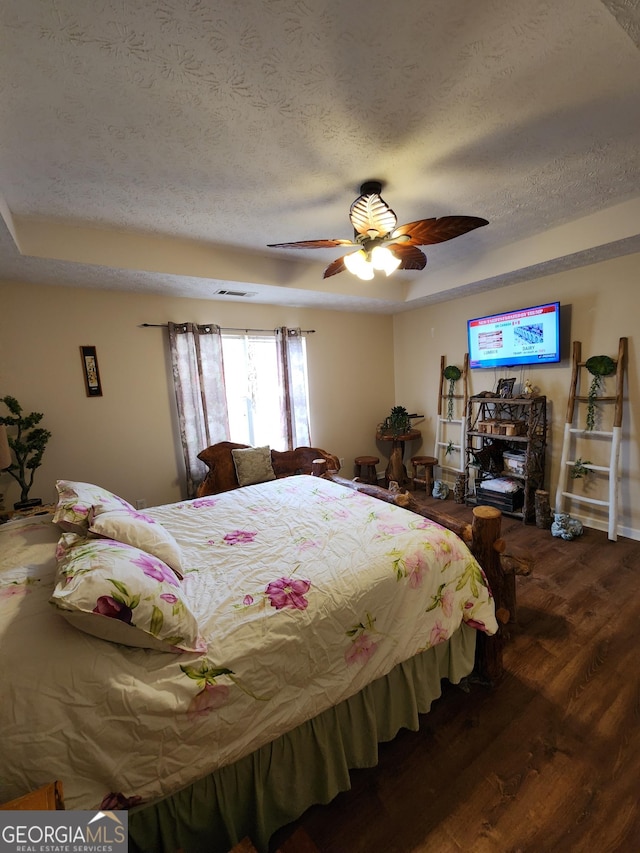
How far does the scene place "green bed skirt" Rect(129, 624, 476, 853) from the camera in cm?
99

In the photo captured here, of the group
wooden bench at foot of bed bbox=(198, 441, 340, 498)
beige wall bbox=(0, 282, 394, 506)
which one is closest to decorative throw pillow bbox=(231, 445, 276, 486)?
wooden bench at foot of bed bbox=(198, 441, 340, 498)

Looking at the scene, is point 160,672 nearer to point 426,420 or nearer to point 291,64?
point 291,64

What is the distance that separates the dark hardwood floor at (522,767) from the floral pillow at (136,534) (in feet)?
3.44

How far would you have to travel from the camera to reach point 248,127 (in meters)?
1.56

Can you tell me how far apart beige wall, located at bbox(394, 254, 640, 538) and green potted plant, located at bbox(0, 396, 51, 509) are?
423 centimetres

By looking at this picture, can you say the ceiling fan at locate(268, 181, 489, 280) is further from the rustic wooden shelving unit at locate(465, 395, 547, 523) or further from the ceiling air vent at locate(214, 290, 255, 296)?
the rustic wooden shelving unit at locate(465, 395, 547, 523)

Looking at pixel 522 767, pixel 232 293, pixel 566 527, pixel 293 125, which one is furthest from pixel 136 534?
pixel 566 527

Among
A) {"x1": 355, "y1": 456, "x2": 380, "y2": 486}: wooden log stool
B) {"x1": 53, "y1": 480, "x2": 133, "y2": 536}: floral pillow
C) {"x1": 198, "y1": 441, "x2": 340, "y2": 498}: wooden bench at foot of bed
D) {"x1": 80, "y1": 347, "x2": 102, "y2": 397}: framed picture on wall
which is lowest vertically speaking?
{"x1": 355, "y1": 456, "x2": 380, "y2": 486}: wooden log stool

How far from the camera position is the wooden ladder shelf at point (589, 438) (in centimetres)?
292

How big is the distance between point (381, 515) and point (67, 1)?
226 cm

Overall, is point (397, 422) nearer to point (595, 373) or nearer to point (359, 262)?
point (595, 373)

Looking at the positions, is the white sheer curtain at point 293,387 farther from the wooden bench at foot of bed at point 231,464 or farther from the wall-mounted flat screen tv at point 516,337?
the wall-mounted flat screen tv at point 516,337

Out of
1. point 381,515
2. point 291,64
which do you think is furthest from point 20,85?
point 381,515

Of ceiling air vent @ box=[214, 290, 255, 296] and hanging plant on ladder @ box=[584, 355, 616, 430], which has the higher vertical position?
ceiling air vent @ box=[214, 290, 255, 296]
